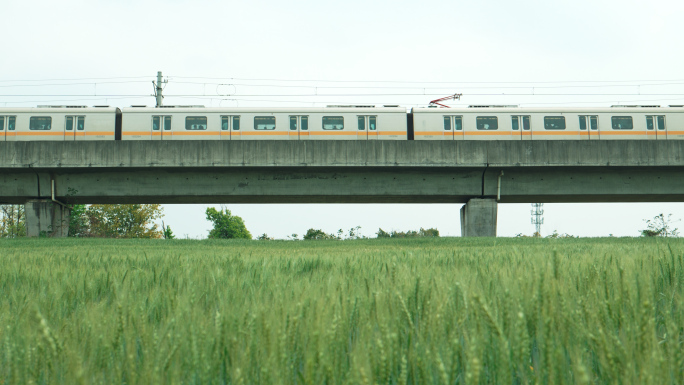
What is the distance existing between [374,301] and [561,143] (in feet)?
77.4

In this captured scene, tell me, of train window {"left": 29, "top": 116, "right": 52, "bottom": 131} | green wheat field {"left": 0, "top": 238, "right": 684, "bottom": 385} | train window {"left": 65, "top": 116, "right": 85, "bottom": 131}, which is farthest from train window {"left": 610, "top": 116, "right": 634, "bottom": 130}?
train window {"left": 29, "top": 116, "right": 52, "bottom": 131}

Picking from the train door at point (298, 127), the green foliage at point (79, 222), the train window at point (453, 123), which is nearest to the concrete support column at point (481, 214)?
the train window at point (453, 123)

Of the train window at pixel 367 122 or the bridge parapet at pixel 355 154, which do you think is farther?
the train window at pixel 367 122

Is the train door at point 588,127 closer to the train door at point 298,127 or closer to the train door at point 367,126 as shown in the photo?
the train door at point 367,126

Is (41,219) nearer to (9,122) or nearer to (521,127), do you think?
(9,122)

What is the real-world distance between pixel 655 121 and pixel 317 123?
17.3 m

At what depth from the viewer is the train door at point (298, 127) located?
26.0 m

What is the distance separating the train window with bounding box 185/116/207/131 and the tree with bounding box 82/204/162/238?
23.3 meters

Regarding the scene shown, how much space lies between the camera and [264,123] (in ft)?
85.6

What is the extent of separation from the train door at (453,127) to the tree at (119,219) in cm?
3110

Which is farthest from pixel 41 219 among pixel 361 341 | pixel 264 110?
pixel 361 341

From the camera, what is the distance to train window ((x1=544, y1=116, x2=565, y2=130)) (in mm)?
26203

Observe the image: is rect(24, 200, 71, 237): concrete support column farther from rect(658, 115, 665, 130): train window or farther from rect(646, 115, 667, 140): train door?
rect(658, 115, 665, 130): train window

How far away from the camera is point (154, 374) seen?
1031 mm
